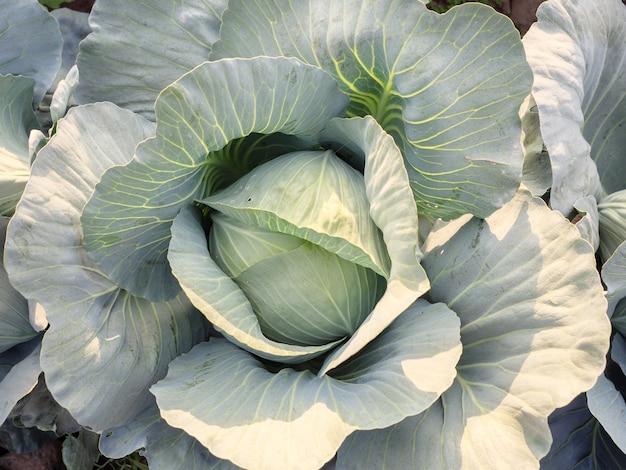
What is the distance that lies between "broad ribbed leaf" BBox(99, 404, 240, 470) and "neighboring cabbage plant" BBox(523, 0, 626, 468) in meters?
0.85

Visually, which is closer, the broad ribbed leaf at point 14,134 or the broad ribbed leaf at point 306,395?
the broad ribbed leaf at point 306,395

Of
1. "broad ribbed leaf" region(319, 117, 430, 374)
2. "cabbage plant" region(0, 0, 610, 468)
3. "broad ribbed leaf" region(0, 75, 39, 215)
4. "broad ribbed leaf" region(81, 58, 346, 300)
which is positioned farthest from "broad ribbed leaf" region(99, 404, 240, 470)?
"broad ribbed leaf" region(0, 75, 39, 215)

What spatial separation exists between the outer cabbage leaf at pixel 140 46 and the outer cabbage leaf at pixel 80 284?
188 mm

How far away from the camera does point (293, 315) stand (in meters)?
1.31

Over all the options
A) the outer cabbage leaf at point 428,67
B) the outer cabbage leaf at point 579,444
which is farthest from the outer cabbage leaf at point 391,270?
the outer cabbage leaf at point 579,444

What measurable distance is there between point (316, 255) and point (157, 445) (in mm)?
549

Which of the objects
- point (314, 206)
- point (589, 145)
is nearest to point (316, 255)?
point (314, 206)

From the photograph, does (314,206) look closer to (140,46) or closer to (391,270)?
(391,270)

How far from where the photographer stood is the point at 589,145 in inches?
61.7

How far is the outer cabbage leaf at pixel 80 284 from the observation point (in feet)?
4.05

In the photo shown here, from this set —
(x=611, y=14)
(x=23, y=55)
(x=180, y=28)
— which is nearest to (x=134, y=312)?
(x=180, y=28)

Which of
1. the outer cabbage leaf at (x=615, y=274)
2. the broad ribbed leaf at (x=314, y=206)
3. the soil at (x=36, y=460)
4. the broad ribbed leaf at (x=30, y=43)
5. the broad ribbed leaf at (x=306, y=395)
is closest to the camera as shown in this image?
the broad ribbed leaf at (x=306, y=395)

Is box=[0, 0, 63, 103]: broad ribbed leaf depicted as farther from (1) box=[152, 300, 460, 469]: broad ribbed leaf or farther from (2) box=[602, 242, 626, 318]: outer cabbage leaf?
(2) box=[602, 242, 626, 318]: outer cabbage leaf

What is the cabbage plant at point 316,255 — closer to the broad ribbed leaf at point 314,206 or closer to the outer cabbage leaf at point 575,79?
the broad ribbed leaf at point 314,206
